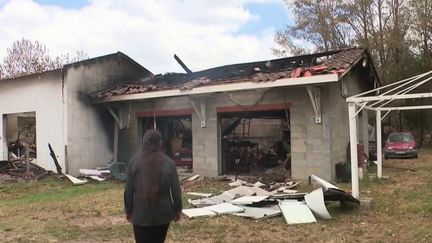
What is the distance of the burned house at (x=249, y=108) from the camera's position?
42.8ft

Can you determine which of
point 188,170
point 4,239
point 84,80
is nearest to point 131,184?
point 4,239

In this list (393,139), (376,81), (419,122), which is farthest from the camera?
(419,122)

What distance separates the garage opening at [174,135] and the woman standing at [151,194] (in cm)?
1239

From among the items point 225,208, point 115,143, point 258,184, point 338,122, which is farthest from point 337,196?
point 115,143

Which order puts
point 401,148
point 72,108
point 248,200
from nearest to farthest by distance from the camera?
1. point 248,200
2. point 72,108
3. point 401,148

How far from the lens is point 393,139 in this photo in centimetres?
2495

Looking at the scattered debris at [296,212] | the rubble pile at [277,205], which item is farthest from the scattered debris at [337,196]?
the scattered debris at [296,212]

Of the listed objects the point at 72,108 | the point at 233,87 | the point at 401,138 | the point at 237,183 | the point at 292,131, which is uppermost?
the point at 233,87

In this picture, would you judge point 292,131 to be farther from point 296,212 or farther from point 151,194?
point 151,194

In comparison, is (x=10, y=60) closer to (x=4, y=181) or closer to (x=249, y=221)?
(x=4, y=181)

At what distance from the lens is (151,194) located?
4398 mm

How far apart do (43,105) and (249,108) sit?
8.24m

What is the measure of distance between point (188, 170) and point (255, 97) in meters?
4.02

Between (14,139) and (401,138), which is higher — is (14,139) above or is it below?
above
